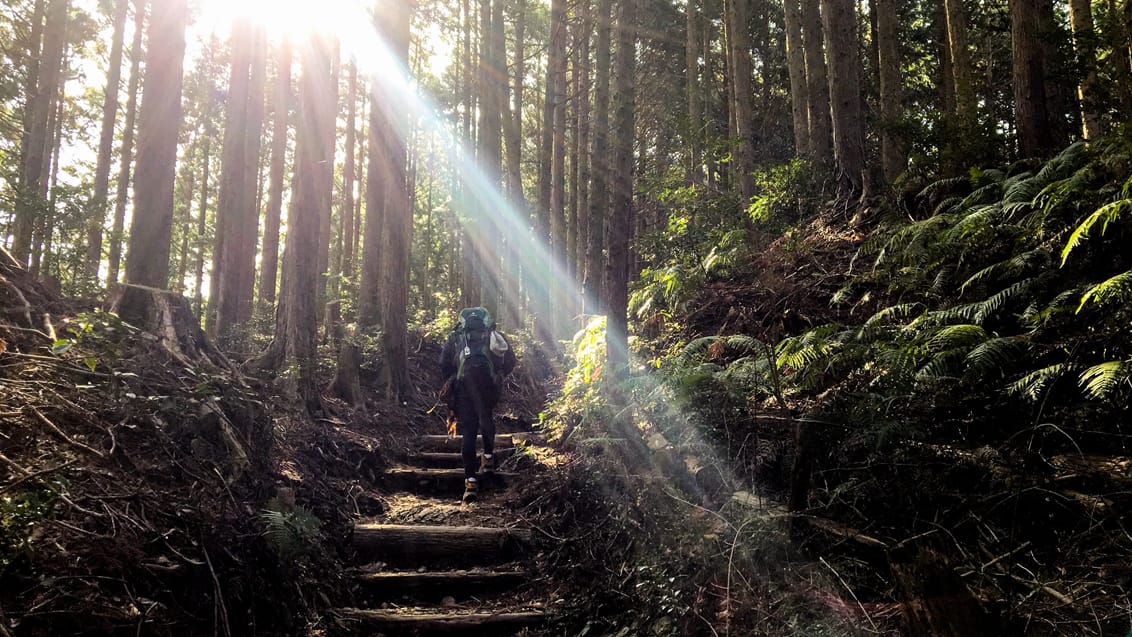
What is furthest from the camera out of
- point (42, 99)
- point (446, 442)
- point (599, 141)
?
point (42, 99)

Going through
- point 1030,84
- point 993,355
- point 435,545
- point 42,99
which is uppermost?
point 42,99

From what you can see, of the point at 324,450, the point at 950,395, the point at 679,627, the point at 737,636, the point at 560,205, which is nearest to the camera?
the point at 737,636

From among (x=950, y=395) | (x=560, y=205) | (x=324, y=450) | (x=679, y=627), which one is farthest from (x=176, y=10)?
(x=560, y=205)

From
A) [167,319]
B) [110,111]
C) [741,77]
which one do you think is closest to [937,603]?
[167,319]

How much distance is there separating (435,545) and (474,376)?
6.45 feet

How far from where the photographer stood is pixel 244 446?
457 cm

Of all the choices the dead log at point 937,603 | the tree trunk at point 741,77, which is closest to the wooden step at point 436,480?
the dead log at point 937,603

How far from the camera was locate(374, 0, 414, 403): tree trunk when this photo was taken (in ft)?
31.7

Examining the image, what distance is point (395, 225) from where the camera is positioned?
1030 cm

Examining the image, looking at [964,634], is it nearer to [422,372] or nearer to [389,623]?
[389,623]

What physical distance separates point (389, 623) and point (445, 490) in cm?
261

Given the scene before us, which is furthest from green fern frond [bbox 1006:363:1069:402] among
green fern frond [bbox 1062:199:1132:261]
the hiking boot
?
the hiking boot

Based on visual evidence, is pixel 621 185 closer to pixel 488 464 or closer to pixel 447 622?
pixel 488 464

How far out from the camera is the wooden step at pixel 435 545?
16.5 ft
